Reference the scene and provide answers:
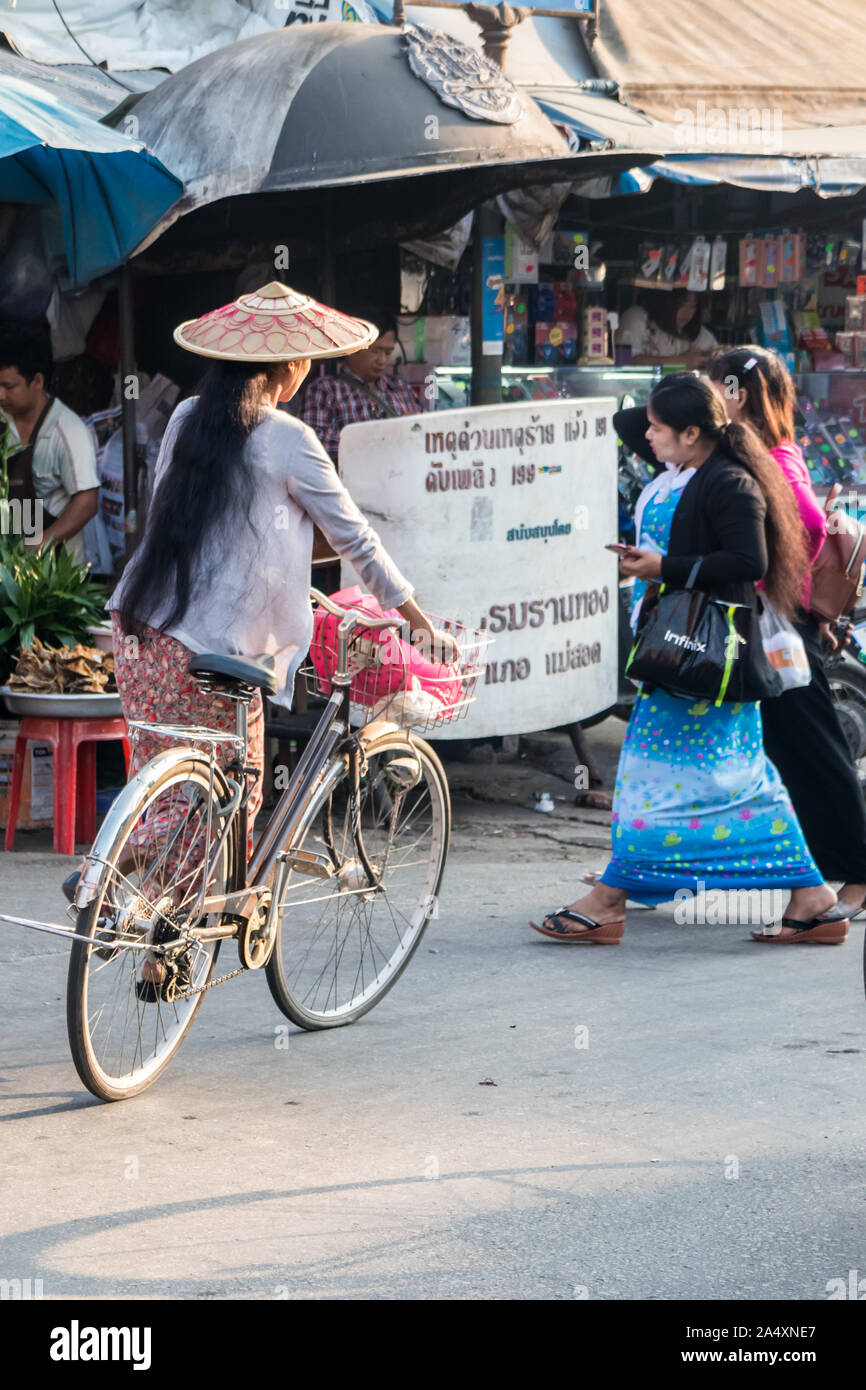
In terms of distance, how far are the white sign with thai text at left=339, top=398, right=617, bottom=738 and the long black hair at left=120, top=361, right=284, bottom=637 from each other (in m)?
2.50

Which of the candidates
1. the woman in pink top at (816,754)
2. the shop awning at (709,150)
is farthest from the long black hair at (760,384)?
the shop awning at (709,150)

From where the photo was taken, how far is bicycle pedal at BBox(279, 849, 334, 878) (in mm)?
4297

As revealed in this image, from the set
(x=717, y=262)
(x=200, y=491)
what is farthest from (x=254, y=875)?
(x=717, y=262)

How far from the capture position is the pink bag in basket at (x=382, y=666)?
4398 mm

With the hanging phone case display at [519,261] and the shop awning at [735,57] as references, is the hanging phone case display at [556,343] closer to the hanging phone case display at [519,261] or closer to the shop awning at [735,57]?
the hanging phone case display at [519,261]

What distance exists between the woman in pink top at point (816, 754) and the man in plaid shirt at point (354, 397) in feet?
8.73

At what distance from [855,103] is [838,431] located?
2.68 metres

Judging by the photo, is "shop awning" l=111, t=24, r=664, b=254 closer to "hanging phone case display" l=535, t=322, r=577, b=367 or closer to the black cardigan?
the black cardigan

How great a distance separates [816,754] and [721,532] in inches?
38.9

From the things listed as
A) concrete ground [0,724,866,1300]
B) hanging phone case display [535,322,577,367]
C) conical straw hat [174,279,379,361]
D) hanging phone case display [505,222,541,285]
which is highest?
hanging phone case display [505,222,541,285]

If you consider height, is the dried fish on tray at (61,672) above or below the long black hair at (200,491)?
below

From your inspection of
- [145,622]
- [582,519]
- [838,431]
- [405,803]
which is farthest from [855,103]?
[145,622]

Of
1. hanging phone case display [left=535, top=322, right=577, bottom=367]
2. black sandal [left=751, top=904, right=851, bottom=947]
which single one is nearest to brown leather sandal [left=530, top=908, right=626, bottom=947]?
black sandal [left=751, top=904, right=851, bottom=947]
